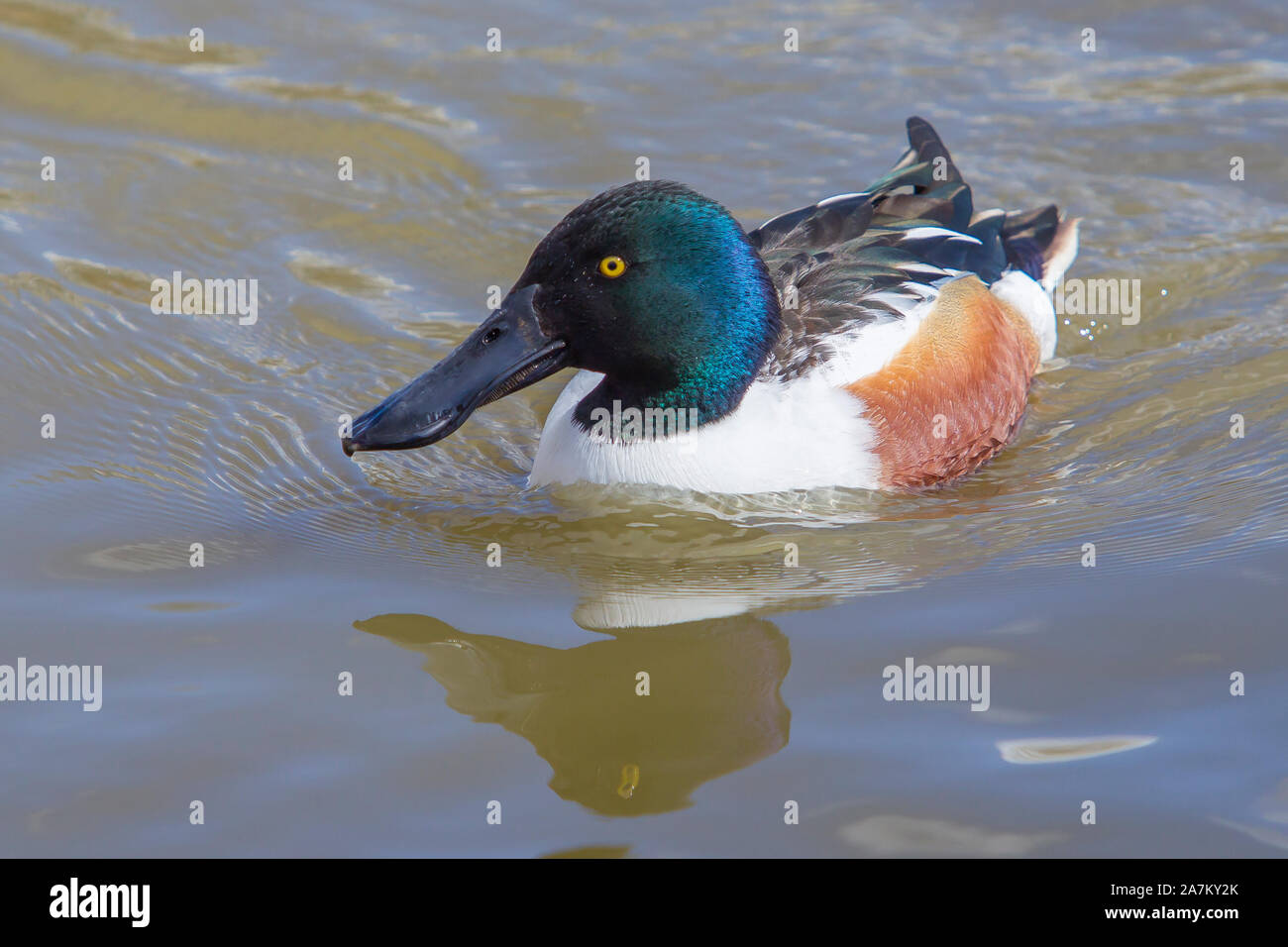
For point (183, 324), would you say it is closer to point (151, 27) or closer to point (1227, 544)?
point (151, 27)

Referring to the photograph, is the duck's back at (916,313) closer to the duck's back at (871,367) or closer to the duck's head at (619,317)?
the duck's back at (871,367)

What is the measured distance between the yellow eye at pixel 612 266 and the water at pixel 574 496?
89cm

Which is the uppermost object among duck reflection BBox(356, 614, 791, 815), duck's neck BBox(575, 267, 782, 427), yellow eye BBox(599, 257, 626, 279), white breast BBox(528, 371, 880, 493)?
yellow eye BBox(599, 257, 626, 279)

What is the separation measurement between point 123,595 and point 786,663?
2197 millimetres

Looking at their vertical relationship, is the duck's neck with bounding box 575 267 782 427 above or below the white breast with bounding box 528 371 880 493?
above

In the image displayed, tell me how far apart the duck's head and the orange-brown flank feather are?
0.60m

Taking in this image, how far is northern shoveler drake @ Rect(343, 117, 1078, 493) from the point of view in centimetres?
558

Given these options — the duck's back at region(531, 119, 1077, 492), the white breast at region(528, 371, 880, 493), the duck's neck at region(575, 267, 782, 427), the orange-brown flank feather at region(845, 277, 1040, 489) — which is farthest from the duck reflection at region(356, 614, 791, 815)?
the orange-brown flank feather at region(845, 277, 1040, 489)

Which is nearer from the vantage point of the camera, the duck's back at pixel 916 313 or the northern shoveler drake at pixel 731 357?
the northern shoveler drake at pixel 731 357

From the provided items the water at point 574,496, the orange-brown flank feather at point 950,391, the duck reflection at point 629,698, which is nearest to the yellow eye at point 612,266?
the water at point 574,496

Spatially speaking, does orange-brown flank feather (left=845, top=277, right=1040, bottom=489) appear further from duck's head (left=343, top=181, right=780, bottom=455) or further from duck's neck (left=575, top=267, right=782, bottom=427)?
duck's head (left=343, top=181, right=780, bottom=455)

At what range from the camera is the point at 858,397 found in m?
5.98

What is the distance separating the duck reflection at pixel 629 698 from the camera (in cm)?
431
